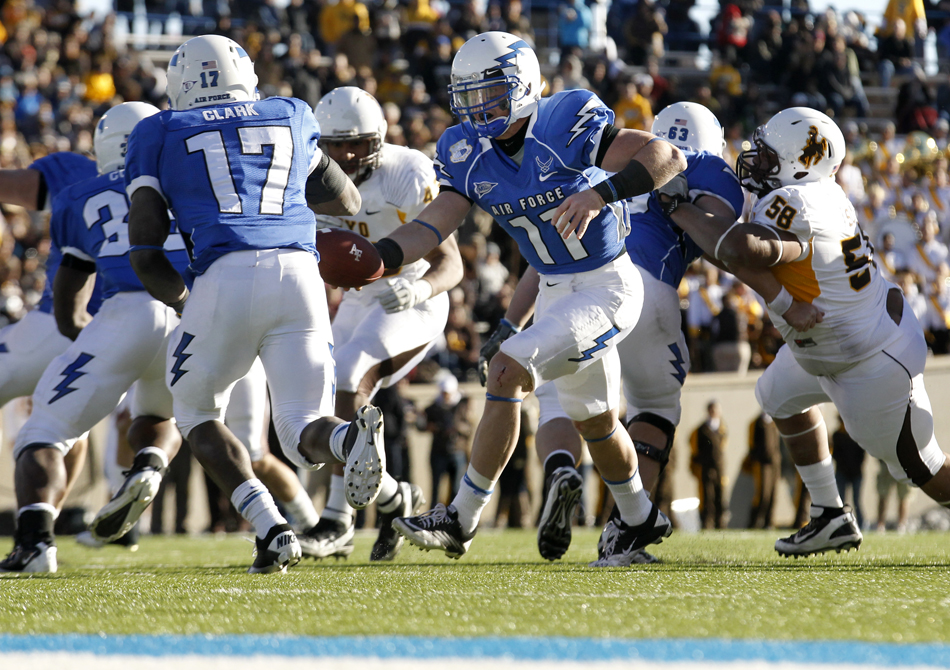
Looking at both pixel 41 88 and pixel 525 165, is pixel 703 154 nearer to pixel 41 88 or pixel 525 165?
pixel 525 165

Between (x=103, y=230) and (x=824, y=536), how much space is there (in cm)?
329

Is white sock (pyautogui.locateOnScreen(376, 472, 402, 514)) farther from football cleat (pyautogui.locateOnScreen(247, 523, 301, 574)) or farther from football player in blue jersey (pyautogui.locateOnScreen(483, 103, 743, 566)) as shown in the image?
football cleat (pyautogui.locateOnScreen(247, 523, 301, 574))

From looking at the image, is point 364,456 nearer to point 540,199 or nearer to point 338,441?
point 338,441

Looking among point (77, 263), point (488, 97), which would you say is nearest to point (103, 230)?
point (77, 263)

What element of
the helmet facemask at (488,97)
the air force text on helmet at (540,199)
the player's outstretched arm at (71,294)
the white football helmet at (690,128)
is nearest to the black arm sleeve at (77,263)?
the player's outstretched arm at (71,294)

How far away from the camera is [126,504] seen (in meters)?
4.48

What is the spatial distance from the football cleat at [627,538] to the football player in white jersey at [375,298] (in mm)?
982

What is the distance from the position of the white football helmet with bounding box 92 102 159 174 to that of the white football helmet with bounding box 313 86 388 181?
779 millimetres

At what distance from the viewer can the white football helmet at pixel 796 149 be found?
469 cm

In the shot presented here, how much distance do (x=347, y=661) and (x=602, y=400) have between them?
228cm

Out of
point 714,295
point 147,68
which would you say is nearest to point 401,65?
point 147,68

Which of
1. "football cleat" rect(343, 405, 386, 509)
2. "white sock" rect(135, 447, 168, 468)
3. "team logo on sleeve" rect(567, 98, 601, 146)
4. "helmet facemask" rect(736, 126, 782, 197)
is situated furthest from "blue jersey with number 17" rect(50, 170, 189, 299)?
"helmet facemask" rect(736, 126, 782, 197)

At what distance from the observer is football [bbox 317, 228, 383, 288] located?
4137 millimetres

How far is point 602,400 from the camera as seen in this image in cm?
441
